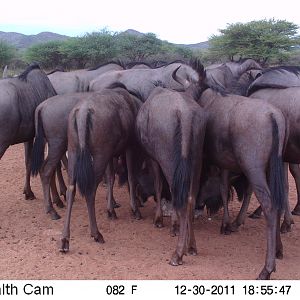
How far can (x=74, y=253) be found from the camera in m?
5.18

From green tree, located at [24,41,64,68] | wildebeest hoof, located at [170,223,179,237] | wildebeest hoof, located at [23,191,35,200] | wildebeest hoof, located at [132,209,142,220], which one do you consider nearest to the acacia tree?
green tree, located at [24,41,64,68]

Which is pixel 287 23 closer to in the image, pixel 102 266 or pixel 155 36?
pixel 155 36

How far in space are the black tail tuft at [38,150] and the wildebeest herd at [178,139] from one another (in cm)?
1

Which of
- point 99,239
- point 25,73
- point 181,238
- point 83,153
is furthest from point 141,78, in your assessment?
point 181,238

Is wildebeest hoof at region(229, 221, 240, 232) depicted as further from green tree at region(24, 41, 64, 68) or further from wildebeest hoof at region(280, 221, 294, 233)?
green tree at region(24, 41, 64, 68)

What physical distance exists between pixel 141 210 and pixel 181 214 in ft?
7.62

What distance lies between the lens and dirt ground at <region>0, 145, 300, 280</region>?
469cm

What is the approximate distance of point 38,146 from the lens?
6.16 metres

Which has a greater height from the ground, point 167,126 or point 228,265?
point 167,126

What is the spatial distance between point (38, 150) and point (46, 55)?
30.0 meters

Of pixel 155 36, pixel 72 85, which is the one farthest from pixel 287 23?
pixel 72 85

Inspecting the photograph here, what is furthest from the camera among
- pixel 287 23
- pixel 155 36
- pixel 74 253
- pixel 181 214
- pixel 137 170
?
pixel 155 36

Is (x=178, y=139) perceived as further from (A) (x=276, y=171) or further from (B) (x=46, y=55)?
(B) (x=46, y=55)

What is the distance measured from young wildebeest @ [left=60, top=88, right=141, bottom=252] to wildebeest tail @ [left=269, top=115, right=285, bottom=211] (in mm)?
1939
